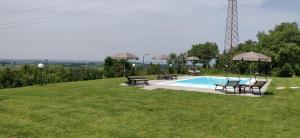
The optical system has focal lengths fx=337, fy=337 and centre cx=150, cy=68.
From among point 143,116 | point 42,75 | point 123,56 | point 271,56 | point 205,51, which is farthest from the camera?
point 205,51

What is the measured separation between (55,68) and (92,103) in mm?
10868

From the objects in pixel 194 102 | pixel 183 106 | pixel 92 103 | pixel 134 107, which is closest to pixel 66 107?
pixel 92 103

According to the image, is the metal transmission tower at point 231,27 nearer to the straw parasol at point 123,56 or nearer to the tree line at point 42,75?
the tree line at point 42,75

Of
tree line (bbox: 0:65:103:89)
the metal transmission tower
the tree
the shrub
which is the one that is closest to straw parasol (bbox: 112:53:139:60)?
tree line (bbox: 0:65:103:89)

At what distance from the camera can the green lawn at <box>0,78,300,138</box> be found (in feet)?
23.2

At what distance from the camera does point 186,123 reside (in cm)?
802

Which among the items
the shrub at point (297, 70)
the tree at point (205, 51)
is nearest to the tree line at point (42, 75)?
the shrub at point (297, 70)

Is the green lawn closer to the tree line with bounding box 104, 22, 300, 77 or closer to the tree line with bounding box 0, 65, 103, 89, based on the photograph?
the tree line with bounding box 0, 65, 103, 89

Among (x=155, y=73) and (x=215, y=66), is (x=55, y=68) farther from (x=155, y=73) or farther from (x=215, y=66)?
(x=215, y=66)

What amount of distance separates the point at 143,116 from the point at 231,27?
98.7 feet

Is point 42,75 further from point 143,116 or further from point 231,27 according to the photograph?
point 231,27

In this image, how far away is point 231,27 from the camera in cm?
3684

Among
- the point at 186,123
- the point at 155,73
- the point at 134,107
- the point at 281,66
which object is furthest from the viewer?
the point at 281,66

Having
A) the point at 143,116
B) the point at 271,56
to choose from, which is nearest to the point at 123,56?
the point at 143,116
